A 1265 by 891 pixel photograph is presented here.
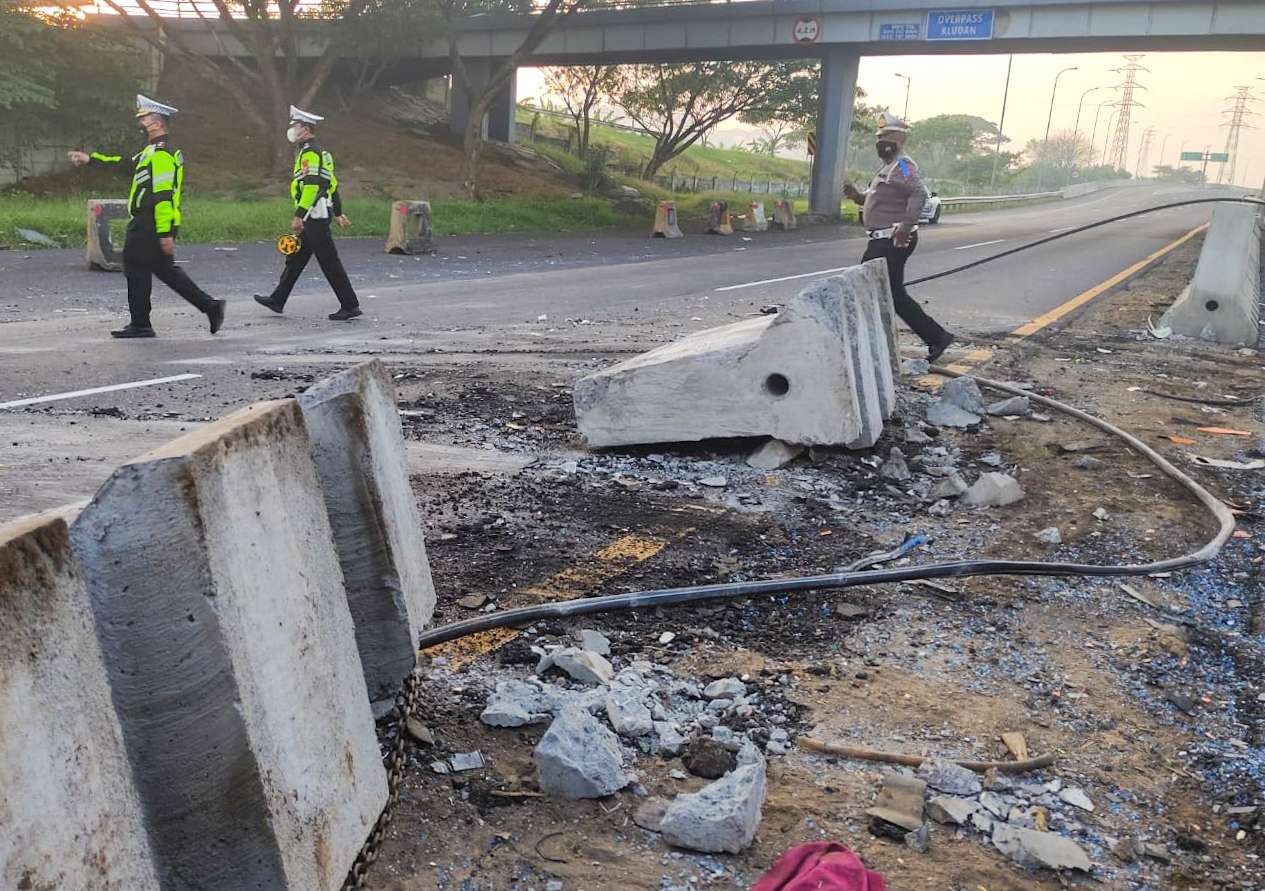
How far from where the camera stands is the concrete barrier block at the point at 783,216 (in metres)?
33.4

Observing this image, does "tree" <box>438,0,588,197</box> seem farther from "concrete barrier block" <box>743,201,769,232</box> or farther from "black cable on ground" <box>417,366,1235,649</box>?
"black cable on ground" <box>417,366,1235,649</box>

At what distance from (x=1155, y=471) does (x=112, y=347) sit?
7.47m

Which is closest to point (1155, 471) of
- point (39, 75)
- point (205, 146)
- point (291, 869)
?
point (291, 869)

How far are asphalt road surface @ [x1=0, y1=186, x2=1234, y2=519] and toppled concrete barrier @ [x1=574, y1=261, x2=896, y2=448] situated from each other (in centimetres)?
247

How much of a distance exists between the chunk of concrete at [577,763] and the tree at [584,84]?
144 ft

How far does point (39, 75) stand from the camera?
26.5m

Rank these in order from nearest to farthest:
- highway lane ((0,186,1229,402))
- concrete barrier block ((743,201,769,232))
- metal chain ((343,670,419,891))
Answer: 1. metal chain ((343,670,419,891))
2. highway lane ((0,186,1229,402))
3. concrete barrier block ((743,201,769,232))

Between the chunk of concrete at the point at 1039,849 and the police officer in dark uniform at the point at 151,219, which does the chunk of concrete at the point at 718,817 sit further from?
the police officer in dark uniform at the point at 151,219

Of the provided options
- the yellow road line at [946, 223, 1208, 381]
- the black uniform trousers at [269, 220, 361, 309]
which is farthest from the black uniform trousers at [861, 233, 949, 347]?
the black uniform trousers at [269, 220, 361, 309]

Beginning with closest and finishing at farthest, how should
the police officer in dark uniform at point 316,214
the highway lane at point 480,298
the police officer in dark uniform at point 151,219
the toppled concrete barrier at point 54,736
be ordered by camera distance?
the toppled concrete barrier at point 54,736
the highway lane at point 480,298
the police officer in dark uniform at point 151,219
the police officer in dark uniform at point 316,214

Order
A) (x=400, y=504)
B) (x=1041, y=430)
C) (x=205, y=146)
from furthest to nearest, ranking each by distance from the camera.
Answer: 1. (x=205, y=146)
2. (x=1041, y=430)
3. (x=400, y=504)

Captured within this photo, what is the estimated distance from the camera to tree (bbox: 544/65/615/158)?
45.4 meters

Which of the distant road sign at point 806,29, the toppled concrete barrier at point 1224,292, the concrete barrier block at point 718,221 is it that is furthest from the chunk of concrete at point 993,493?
the distant road sign at point 806,29

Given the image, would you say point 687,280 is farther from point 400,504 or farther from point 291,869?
point 291,869
